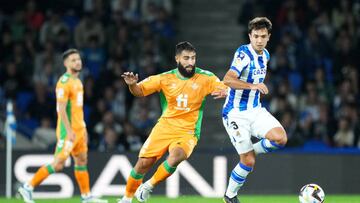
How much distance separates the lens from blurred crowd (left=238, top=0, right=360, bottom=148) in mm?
18516

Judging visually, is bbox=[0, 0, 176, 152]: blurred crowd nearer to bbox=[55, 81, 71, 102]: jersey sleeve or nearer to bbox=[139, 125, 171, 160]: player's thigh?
bbox=[55, 81, 71, 102]: jersey sleeve

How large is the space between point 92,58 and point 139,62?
0.93 metres

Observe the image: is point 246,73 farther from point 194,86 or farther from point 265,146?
point 265,146

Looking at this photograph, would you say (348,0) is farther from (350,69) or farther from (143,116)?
(143,116)

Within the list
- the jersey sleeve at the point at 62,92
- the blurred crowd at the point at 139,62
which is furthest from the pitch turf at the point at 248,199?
the blurred crowd at the point at 139,62

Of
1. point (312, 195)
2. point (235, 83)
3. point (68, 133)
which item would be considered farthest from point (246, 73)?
point (68, 133)

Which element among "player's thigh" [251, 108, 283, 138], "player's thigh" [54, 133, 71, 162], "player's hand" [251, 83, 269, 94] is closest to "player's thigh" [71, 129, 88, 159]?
"player's thigh" [54, 133, 71, 162]

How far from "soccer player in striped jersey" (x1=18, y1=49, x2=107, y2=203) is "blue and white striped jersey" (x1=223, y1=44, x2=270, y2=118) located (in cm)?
247

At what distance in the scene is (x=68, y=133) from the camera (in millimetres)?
14000

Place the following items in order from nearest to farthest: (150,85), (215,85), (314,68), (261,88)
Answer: (261,88) < (150,85) < (215,85) < (314,68)

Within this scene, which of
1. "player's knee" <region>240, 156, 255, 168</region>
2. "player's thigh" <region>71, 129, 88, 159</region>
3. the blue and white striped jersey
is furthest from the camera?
"player's thigh" <region>71, 129, 88, 159</region>

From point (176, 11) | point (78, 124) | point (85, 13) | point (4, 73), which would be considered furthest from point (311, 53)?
point (78, 124)

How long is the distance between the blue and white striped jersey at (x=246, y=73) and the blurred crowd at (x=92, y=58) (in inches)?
219

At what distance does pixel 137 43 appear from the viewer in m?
20.4
